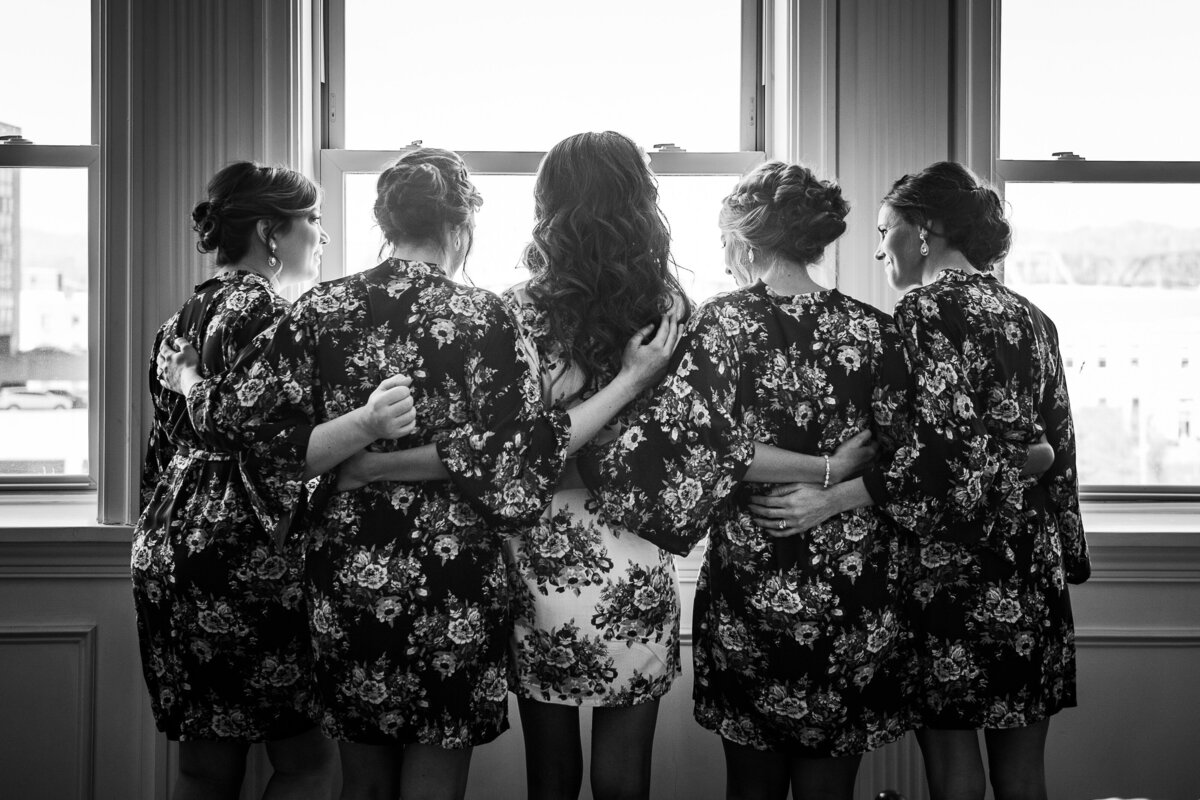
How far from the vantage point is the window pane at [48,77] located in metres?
2.40

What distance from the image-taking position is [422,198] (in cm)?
151

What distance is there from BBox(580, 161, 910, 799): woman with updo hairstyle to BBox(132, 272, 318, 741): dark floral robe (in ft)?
2.17

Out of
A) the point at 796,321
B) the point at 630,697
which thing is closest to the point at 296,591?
the point at 630,697

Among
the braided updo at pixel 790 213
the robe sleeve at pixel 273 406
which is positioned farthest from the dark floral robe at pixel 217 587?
the braided updo at pixel 790 213

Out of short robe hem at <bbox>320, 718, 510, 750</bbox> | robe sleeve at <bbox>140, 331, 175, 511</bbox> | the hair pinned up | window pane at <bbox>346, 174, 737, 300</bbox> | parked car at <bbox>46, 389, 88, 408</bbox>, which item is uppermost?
window pane at <bbox>346, 174, 737, 300</bbox>

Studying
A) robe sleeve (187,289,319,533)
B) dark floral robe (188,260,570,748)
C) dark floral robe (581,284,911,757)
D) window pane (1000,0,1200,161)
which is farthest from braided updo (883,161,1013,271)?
robe sleeve (187,289,319,533)

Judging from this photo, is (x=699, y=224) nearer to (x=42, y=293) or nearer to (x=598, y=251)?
(x=598, y=251)

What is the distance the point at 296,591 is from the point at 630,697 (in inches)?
26.4

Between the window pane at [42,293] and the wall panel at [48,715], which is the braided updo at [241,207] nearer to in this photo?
the window pane at [42,293]

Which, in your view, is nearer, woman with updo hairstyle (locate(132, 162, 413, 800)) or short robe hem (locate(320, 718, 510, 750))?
short robe hem (locate(320, 718, 510, 750))

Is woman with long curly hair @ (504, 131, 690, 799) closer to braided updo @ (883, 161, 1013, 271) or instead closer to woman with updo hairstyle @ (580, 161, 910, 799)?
woman with updo hairstyle @ (580, 161, 910, 799)

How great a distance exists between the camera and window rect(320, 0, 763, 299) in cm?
245

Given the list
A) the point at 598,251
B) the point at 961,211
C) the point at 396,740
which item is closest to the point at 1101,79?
the point at 961,211

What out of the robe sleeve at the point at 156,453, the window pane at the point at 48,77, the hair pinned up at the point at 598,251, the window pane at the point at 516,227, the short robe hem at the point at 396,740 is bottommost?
the short robe hem at the point at 396,740
